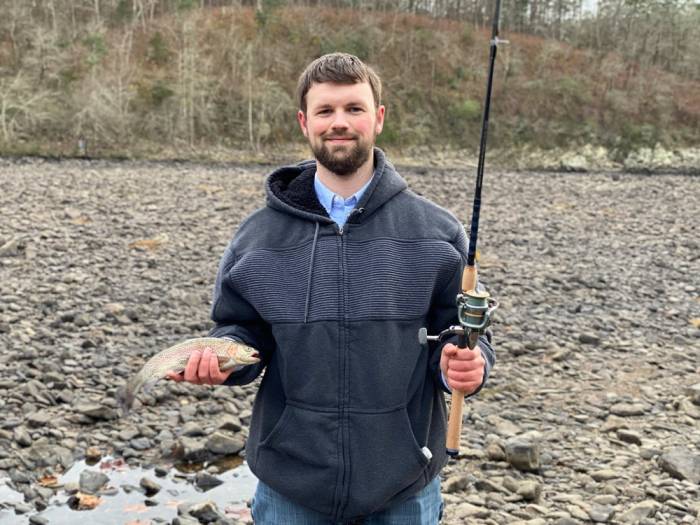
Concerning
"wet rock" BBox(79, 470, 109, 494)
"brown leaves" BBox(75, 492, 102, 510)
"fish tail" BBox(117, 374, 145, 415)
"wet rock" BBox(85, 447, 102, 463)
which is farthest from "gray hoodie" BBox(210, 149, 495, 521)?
"wet rock" BBox(85, 447, 102, 463)

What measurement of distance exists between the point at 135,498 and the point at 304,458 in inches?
151

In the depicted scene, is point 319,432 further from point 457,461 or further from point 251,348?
point 457,461

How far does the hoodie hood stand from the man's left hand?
0.65 meters

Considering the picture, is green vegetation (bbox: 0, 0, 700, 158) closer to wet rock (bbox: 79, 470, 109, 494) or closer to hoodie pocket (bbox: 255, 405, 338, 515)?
wet rock (bbox: 79, 470, 109, 494)

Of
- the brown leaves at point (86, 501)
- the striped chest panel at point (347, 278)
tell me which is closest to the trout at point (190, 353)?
the striped chest panel at point (347, 278)

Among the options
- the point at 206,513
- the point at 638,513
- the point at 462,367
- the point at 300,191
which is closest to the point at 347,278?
the point at 300,191

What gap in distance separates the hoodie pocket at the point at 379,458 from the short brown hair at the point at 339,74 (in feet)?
4.23

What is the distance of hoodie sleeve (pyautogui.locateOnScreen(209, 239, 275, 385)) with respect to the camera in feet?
10.1

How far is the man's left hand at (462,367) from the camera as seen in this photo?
285 cm

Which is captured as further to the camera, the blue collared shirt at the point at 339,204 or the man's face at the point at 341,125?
the blue collared shirt at the point at 339,204

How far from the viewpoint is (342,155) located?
298 centimetres

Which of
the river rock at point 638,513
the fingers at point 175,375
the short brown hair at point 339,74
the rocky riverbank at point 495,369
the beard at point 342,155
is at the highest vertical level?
the short brown hair at point 339,74

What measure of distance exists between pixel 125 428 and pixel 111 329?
300 centimetres

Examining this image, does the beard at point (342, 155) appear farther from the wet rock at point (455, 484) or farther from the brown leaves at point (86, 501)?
the brown leaves at point (86, 501)
